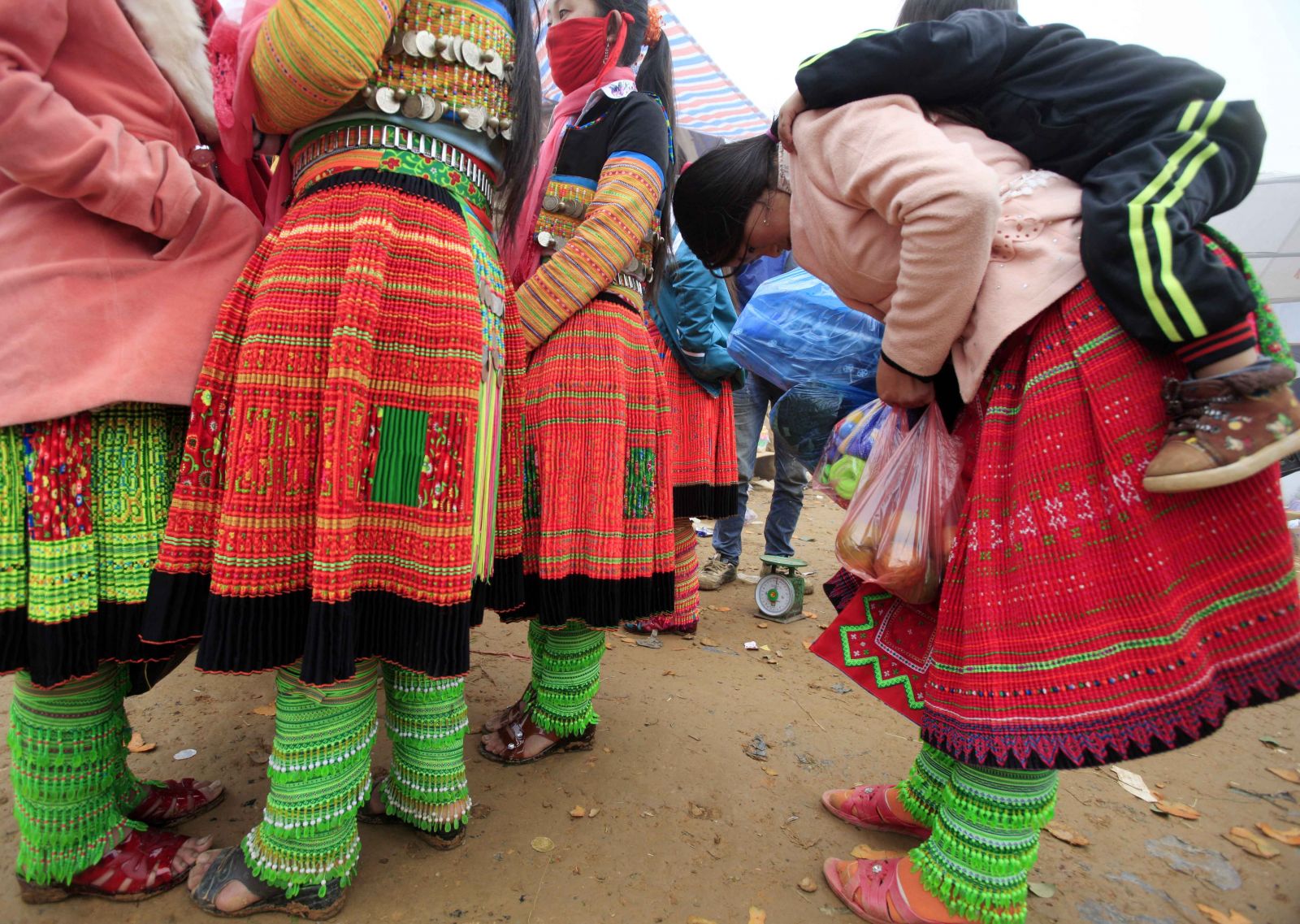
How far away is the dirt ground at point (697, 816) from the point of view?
176 centimetres

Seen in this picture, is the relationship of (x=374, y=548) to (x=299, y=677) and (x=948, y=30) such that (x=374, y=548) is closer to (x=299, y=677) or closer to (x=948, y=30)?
(x=299, y=677)

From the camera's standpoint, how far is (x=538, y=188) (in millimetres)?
2158

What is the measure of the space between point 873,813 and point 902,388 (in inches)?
50.8

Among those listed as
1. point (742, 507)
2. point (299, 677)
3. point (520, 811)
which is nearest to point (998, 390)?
point (299, 677)

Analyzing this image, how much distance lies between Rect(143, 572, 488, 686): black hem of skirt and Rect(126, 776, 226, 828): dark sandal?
853 mm

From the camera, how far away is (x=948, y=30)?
1.34 meters

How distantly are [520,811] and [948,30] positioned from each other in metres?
2.18

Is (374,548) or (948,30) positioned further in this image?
(374,548)

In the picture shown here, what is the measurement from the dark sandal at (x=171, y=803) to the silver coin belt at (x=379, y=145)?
1.64 m

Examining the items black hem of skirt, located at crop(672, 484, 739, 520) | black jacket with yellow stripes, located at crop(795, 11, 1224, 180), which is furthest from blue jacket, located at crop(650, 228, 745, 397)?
black jacket with yellow stripes, located at crop(795, 11, 1224, 180)

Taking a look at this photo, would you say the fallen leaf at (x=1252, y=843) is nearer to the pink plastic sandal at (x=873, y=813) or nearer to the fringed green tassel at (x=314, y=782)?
the pink plastic sandal at (x=873, y=813)

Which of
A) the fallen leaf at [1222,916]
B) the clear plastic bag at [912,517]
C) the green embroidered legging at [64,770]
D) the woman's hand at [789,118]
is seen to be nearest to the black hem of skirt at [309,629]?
the green embroidered legging at [64,770]

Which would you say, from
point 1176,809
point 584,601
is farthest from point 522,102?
point 1176,809

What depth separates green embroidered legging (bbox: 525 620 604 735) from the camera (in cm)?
220
